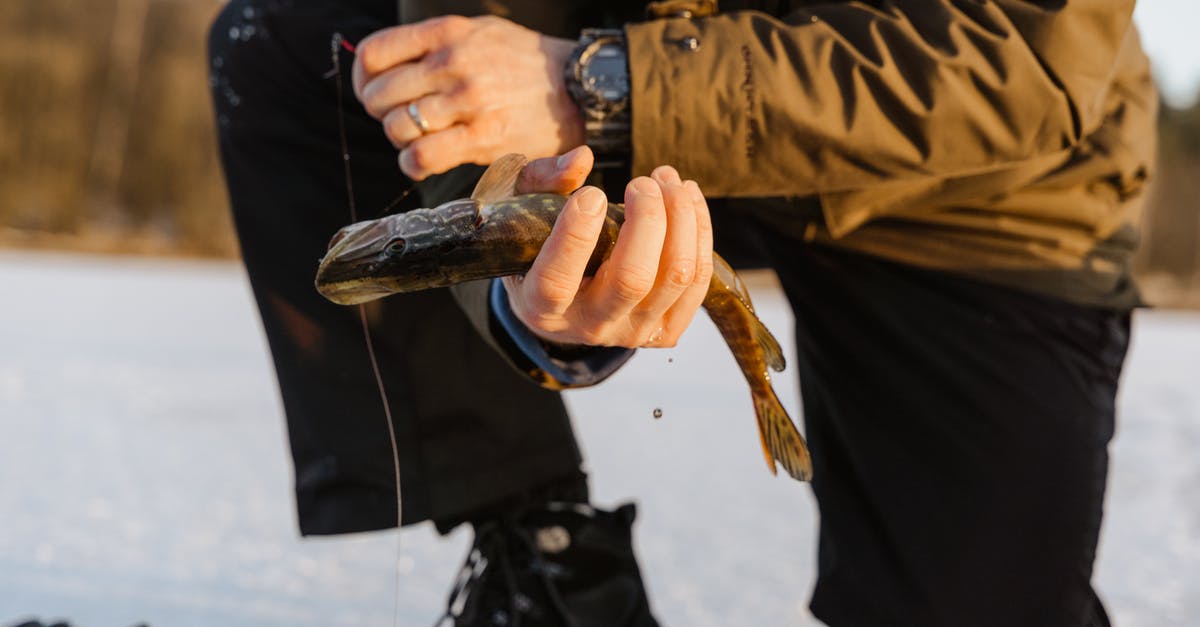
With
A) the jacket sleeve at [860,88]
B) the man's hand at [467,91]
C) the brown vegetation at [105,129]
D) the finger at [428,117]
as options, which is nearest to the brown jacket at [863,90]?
the jacket sleeve at [860,88]

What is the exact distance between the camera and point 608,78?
1222 millimetres

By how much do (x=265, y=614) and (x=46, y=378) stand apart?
91.5 inches

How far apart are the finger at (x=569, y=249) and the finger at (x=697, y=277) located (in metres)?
0.09

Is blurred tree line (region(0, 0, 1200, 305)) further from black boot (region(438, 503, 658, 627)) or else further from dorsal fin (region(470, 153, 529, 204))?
dorsal fin (region(470, 153, 529, 204))

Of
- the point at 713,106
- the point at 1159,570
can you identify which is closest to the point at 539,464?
the point at 713,106

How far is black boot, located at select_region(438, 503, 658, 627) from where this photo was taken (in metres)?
1.58

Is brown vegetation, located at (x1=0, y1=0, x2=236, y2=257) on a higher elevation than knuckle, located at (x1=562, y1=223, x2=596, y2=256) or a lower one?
lower

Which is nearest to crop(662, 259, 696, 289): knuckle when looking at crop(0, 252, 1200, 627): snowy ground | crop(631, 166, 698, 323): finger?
crop(631, 166, 698, 323): finger

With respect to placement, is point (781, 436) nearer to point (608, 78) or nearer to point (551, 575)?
point (608, 78)

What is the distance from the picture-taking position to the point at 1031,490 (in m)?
1.51

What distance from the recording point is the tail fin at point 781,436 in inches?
43.6

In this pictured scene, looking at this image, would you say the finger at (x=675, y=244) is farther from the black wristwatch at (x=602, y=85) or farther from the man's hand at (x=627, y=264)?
the black wristwatch at (x=602, y=85)

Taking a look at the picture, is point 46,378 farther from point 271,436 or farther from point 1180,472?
point 1180,472

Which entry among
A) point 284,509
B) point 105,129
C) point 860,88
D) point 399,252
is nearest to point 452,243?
point 399,252
